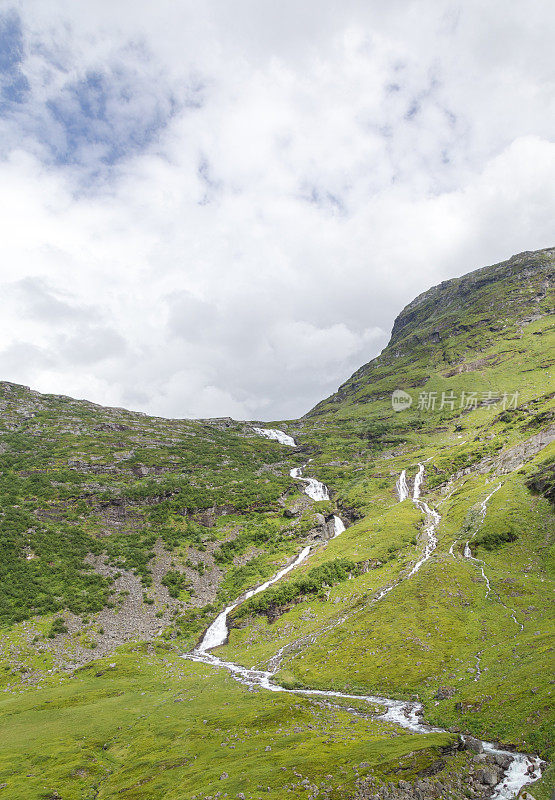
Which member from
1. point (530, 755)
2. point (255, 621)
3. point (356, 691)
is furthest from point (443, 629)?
point (255, 621)

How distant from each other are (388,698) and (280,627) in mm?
34338

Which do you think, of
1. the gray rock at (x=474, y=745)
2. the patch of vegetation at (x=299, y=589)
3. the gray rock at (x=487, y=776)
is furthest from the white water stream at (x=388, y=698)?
the patch of vegetation at (x=299, y=589)

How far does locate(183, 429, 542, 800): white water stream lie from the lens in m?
21.8

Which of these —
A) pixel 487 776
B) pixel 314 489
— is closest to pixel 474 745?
pixel 487 776

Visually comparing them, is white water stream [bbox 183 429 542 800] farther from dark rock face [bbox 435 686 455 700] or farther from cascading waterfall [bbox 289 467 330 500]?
cascading waterfall [bbox 289 467 330 500]

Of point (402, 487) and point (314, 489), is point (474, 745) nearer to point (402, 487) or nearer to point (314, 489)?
point (402, 487)

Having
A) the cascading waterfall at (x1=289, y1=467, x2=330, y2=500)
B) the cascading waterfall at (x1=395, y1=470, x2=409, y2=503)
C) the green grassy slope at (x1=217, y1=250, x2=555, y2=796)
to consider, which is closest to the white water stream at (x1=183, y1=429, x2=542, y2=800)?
the green grassy slope at (x1=217, y1=250, x2=555, y2=796)

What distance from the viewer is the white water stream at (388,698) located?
21844 millimetres

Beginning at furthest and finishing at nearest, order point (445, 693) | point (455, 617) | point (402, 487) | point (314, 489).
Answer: point (314, 489) → point (402, 487) → point (455, 617) → point (445, 693)

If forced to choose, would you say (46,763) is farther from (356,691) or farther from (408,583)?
(408,583)

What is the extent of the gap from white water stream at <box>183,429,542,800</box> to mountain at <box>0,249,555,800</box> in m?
0.38

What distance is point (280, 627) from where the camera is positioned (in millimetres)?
69188

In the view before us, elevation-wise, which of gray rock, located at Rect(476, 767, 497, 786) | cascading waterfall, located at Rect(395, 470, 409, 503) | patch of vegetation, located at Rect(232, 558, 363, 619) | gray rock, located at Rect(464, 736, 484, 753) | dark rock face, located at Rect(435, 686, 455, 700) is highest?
cascading waterfall, located at Rect(395, 470, 409, 503)

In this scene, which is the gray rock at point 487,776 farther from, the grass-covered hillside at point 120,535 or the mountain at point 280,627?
the grass-covered hillside at point 120,535
